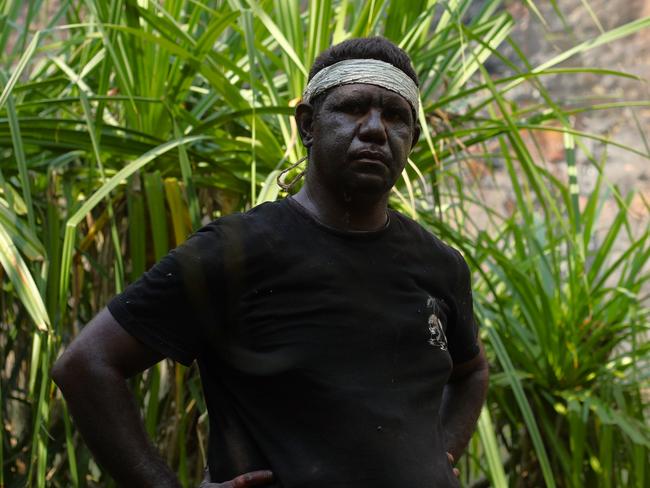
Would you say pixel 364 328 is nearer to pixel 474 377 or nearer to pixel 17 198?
pixel 474 377

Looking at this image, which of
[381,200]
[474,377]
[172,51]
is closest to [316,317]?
[381,200]

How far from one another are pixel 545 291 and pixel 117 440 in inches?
61.1

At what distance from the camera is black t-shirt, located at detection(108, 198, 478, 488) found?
1.37 meters

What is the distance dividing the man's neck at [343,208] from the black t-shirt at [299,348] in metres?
0.03

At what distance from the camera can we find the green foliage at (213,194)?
6.88 feet

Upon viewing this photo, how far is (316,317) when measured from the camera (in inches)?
55.2

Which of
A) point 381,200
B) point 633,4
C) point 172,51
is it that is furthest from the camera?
point 633,4

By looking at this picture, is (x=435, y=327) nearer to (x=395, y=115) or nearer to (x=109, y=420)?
(x=395, y=115)

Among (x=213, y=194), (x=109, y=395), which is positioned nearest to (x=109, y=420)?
(x=109, y=395)

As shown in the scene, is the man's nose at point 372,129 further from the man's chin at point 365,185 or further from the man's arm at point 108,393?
the man's arm at point 108,393

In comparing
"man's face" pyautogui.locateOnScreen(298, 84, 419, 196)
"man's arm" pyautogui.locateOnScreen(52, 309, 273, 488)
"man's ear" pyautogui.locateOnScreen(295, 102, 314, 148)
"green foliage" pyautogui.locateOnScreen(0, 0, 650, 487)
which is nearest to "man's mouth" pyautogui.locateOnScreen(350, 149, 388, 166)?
"man's face" pyautogui.locateOnScreen(298, 84, 419, 196)

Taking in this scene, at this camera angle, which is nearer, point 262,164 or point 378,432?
point 378,432

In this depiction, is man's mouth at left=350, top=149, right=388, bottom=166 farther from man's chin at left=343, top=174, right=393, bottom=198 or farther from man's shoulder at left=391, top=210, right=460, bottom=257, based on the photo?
man's shoulder at left=391, top=210, right=460, bottom=257

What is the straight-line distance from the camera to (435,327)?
1.50m
